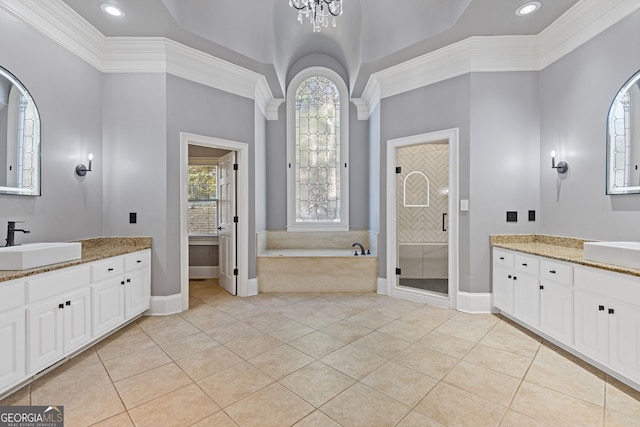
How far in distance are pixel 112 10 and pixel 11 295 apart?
2.62 meters

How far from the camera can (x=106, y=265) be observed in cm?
269

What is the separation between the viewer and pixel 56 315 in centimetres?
217

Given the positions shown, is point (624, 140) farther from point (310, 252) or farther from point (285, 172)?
point (285, 172)

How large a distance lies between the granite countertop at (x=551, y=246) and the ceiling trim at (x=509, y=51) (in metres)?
1.91

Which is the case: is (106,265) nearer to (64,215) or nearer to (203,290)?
(64,215)

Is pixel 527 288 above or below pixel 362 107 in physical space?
below

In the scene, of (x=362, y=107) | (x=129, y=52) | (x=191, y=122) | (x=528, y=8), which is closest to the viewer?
(x=528, y=8)

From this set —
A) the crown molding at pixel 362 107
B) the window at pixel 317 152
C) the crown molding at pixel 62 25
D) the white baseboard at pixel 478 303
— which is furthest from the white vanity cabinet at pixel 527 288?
the crown molding at pixel 62 25

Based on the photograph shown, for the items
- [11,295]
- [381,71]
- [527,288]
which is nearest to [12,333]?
[11,295]

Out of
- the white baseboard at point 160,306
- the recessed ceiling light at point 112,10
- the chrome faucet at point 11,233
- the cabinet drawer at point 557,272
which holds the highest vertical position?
the recessed ceiling light at point 112,10

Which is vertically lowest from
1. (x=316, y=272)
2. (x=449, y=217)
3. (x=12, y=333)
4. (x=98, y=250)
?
(x=316, y=272)

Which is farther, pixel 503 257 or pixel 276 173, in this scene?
pixel 276 173

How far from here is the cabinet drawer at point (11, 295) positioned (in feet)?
5.90

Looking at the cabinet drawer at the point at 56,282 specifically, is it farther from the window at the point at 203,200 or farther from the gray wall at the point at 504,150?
the gray wall at the point at 504,150
